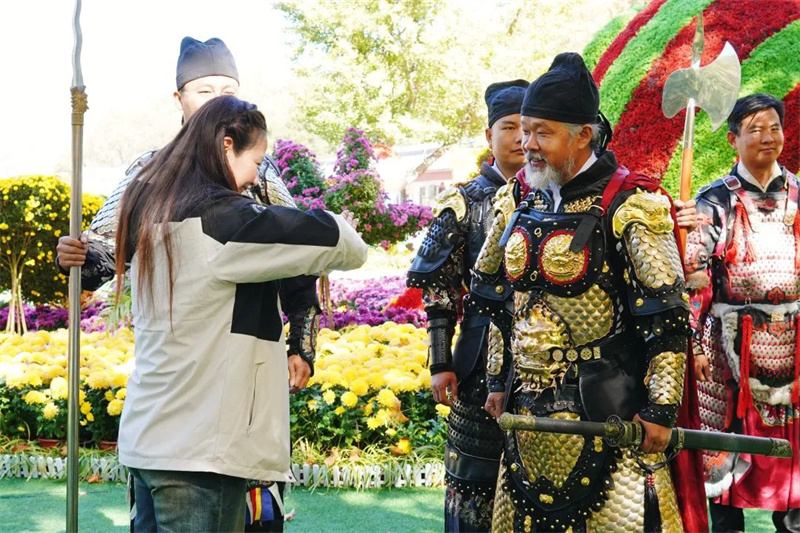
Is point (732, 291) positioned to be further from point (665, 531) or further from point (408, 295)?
point (408, 295)

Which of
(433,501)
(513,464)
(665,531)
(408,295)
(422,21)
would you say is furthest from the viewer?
(422,21)

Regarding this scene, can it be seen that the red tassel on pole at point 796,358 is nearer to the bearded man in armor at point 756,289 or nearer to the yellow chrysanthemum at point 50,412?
the bearded man in armor at point 756,289

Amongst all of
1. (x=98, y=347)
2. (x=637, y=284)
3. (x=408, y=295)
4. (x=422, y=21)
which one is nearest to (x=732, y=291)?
(x=637, y=284)

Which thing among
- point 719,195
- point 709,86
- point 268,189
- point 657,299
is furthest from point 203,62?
point 719,195

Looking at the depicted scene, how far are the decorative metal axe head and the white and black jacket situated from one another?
231 centimetres

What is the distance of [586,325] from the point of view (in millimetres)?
3080

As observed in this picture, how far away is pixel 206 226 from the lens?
2697mm

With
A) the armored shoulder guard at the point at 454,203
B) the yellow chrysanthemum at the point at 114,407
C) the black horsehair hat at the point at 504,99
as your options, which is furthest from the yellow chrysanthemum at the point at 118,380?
the black horsehair hat at the point at 504,99

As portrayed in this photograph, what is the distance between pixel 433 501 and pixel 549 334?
2888mm

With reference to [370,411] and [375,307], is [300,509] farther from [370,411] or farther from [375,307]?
[375,307]

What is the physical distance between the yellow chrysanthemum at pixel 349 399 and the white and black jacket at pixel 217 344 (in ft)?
11.0

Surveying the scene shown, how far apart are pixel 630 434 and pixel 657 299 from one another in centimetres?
43

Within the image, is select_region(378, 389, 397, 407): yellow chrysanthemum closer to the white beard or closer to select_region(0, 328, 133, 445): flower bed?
select_region(0, 328, 133, 445): flower bed

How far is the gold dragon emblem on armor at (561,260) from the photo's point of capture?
3.06 meters
